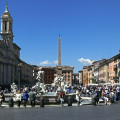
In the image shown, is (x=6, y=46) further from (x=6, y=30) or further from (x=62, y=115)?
(x=62, y=115)

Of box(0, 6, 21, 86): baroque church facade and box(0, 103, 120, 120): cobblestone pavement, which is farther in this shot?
box(0, 6, 21, 86): baroque church facade

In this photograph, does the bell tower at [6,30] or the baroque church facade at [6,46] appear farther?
the bell tower at [6,30]

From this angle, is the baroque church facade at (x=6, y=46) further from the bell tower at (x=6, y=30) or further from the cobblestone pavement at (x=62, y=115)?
the cobblestone pavement at (x=62, y=115)

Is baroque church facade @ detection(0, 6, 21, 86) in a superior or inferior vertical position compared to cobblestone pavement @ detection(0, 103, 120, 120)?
superior

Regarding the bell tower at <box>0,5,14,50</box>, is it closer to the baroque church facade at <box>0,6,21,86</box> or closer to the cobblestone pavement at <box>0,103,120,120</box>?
the baroque church facade at <box>0,6,21,86</box>

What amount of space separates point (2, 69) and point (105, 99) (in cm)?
5825

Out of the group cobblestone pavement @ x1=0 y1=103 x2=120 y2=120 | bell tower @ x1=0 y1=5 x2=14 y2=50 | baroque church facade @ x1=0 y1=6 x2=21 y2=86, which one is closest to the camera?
cobblestone pavement @ x1=0 y1=103 x2=120 y2=120

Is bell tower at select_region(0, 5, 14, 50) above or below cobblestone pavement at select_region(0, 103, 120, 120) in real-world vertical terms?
above

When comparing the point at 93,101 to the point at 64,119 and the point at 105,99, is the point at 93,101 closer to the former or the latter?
the point at 105,99

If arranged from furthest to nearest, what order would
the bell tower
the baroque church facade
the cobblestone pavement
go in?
the bell tower → the baroque church facade → the cobblestone pavement

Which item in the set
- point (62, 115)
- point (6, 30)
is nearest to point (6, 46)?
point (6, 30)

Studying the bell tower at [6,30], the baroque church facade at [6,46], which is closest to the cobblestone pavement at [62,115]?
the baroque church facade at [6,46]

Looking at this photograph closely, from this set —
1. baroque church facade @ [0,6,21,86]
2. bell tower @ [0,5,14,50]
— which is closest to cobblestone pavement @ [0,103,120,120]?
baroque church facade @ [0,6,21,86]

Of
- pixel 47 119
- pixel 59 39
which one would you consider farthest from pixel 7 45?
pixel 47 119
